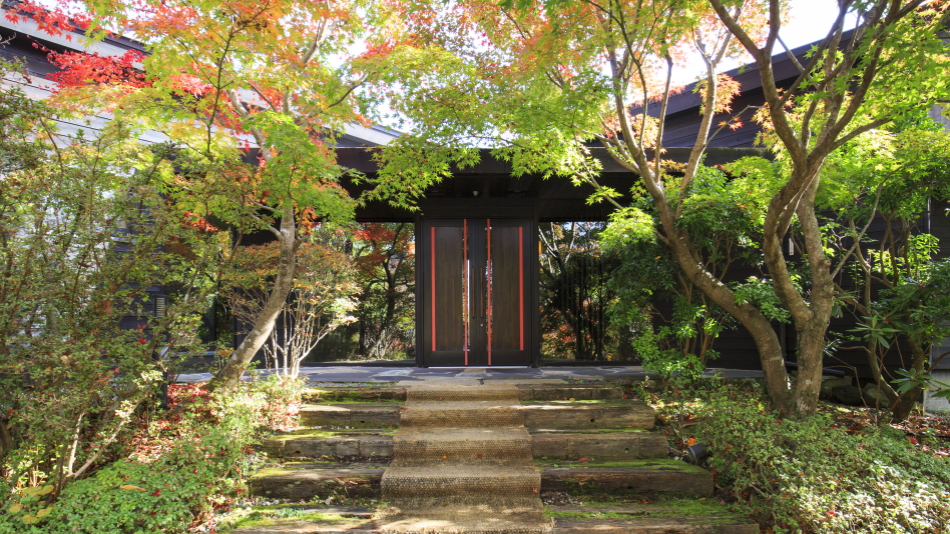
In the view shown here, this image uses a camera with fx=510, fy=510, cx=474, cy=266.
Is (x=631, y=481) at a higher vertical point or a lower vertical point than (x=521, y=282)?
lower

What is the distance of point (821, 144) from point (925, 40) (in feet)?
2.78

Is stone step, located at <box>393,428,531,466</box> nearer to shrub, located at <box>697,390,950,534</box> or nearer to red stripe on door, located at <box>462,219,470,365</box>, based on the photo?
shrub, located at <box>697,390,950,534</box>

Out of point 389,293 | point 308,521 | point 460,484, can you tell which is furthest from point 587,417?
point 389,293

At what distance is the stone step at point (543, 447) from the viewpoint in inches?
172

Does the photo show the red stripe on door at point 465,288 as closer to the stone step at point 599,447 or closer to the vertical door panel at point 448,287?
the vertical door panel at point 448,287

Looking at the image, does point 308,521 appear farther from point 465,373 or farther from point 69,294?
point 465,373

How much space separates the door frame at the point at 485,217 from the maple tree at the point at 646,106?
1.58m

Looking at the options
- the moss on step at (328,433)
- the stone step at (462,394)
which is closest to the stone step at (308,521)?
the moss on step at (328,433)

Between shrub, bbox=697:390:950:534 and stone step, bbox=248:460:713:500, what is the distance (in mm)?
316

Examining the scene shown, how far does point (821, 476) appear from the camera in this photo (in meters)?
3.47

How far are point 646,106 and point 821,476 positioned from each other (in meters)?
3.62

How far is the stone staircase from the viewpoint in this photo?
3502mm

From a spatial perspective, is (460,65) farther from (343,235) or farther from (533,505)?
(533,505)

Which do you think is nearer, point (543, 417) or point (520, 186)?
point (543, 417)
